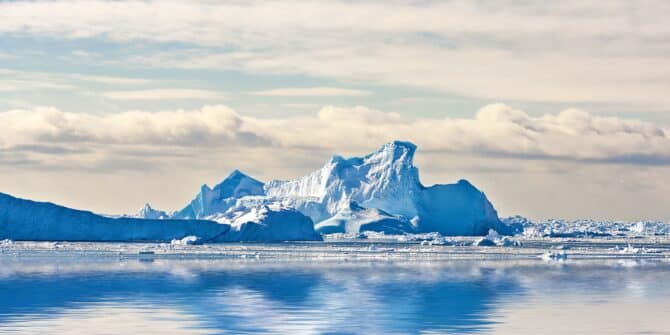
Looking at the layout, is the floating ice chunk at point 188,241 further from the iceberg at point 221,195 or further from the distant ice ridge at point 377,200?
the iceberg at point 221,195

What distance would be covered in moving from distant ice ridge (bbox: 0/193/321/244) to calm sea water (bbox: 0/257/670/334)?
2554cm

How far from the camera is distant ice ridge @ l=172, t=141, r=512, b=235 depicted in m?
96.2

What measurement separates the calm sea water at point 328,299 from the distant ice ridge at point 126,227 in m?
25.5

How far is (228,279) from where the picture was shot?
35.3 metres

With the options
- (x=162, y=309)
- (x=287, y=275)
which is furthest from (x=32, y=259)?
(x=162, y=309)

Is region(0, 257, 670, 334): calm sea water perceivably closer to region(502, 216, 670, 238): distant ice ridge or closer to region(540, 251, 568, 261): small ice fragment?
region(540, 251, 568, 261): small ice fragment

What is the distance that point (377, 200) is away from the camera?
333 feet

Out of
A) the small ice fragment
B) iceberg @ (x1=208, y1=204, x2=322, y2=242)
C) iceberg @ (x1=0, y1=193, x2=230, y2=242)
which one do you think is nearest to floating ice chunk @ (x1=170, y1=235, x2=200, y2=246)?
iceberg @ (x1=0, y1=193, x2=230, y2=242)

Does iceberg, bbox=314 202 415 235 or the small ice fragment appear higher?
iceberg, bbox=314 202 415 235

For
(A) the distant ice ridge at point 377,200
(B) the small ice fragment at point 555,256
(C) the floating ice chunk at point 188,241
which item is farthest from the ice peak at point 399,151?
(B) the small ice fragment at point 555,256

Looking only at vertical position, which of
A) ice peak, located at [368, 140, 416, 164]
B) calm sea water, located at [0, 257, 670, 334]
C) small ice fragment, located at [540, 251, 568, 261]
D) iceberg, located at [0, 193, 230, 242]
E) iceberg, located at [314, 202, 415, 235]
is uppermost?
ice peak, located at [368, 140, 416, 164]

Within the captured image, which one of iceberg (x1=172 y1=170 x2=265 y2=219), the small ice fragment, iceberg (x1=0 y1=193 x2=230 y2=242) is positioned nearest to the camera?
the small ice fragment

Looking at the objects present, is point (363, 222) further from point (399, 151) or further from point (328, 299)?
point (328, 299)

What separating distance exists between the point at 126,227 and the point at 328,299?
48.8 metres
